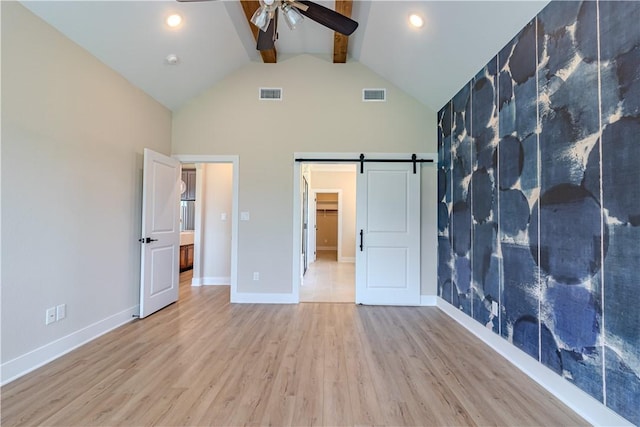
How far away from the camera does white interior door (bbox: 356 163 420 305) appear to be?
13.4ft

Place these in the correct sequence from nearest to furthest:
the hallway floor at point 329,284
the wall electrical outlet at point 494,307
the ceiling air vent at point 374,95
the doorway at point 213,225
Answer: the wall electrical outlet at point 494,307 < the ceiling air vent at point 374,95 < the hallway floor at point 329,284 < the doorway at point 213,225

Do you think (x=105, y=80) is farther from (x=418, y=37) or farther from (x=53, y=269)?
(x=418, y=37)

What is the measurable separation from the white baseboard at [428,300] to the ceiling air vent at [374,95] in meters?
2.91

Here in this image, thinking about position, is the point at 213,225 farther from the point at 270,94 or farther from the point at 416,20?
the point at 416,20

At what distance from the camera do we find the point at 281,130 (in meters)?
4.15

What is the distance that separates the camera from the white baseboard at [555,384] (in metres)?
1.64

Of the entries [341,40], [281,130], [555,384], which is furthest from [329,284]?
[341,40]

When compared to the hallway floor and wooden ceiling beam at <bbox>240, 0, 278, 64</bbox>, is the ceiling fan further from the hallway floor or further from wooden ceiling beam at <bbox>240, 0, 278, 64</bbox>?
the hallway floor

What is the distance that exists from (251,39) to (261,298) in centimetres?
355

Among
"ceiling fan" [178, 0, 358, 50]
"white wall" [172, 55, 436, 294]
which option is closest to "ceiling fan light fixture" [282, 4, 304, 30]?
"ceiling fan" [178, 0, 358, 50]

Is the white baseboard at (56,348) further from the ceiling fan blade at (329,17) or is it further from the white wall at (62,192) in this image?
the ceiling fan blade at (329,17)

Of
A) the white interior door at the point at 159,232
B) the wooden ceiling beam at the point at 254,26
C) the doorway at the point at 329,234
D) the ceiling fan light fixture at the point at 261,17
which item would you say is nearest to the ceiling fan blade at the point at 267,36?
the ceiling fan light fixture at the point at 261,17

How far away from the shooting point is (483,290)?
2857mm

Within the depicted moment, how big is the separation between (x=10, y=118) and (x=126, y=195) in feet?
4.34
